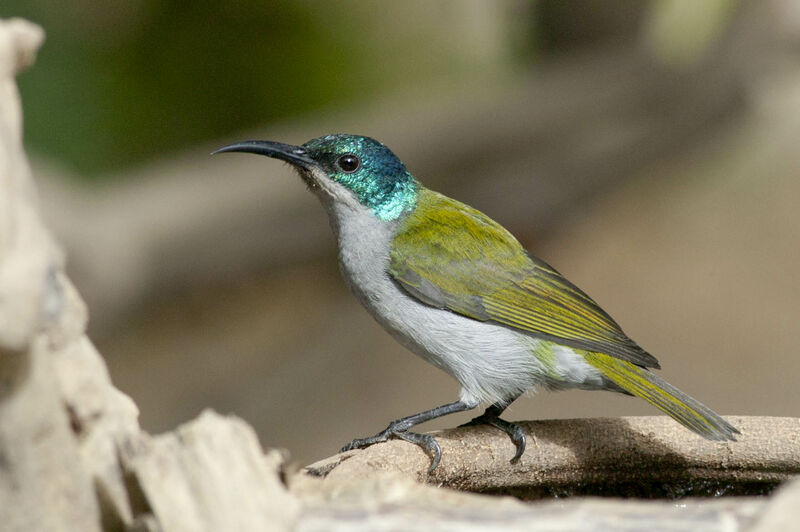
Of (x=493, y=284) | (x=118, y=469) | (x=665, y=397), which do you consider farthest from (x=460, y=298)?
(x=118, y=469)

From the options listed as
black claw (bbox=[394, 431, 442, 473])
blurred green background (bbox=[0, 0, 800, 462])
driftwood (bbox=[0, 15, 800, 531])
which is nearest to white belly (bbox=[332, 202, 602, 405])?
black claw (bbox=[394, 431, 442, 473])

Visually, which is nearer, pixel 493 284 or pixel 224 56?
pixel 493 284

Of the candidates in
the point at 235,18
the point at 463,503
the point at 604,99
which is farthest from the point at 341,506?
the point at 235,18

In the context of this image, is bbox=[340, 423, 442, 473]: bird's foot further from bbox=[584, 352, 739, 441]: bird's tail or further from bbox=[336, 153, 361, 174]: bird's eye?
bbox=[336, 153, 361, 174]: bird's eye

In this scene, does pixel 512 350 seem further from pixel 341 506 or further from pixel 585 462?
pixel 341 506

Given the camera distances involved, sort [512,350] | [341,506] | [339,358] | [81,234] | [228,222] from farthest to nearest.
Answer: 1. [339,358]
2. [228,222]
3. [81,234]
4. [512,350]
5. [341,506]

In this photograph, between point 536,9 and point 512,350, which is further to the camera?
point 536,9

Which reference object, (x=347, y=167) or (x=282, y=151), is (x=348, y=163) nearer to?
(x=347, y=167)
